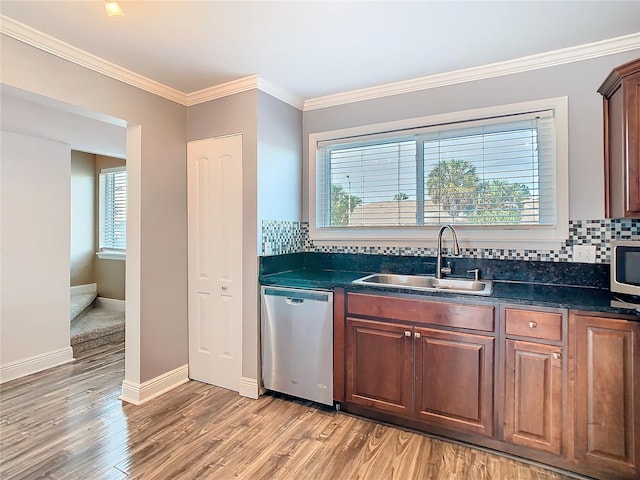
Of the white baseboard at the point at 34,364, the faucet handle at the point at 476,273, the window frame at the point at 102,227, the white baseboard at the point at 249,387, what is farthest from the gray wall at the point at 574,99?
the window frame at the point at 102,227

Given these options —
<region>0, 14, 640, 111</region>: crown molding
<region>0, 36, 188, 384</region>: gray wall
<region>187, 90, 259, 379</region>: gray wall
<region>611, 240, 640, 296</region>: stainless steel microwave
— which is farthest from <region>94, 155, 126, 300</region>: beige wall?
<region>611, 240, 640, 296</region>: stainless steel microwave

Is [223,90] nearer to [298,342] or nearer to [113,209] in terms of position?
[298,342]

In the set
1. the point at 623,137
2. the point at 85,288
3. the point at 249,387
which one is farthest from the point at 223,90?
the point at 85,288

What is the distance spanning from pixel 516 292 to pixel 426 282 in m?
0.70

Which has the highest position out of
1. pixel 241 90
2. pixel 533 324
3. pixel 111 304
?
pixel 241 90

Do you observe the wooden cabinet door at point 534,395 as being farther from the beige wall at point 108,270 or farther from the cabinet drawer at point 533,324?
the beige wall at point 108,270

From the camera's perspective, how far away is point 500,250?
8.15ft

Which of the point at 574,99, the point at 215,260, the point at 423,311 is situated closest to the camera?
the point at 423,311

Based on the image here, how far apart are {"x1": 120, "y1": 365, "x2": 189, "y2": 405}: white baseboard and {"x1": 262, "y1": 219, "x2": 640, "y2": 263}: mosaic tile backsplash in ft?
4.16

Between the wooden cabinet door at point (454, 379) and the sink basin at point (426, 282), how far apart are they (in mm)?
315

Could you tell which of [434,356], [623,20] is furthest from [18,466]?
Answer: [623,20]

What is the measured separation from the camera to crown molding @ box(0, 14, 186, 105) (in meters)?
1.91

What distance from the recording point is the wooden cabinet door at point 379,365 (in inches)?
86.5

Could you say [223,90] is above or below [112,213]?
above
